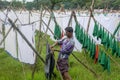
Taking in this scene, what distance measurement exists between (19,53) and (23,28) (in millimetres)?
754

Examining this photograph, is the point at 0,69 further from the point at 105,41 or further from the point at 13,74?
the point at 105,41

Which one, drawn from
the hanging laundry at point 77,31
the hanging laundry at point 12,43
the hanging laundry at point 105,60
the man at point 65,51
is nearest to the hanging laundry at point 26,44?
the hanging laundry at point 12,43

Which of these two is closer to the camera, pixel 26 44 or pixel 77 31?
pixel 26 44

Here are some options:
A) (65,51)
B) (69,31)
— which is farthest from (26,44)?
(69,31)

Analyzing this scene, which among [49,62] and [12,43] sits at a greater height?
[49,62]

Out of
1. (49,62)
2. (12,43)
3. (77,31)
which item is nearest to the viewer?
(49,62)

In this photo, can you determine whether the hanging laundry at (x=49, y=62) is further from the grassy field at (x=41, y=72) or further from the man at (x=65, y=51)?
the grassy field at (x=41, y=72)

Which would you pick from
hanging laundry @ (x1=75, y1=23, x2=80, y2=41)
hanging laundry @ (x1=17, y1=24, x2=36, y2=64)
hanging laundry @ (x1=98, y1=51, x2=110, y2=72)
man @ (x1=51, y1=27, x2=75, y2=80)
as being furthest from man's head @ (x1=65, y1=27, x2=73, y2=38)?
hanging laundry @ (x1=75, y1=23, x2=80, y2=41)

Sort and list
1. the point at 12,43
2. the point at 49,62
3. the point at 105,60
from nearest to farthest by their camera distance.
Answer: the point at 49,62 < the point at 105,60 < the point at 12,43

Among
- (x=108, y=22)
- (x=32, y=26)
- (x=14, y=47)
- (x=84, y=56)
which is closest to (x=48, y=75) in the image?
(x=32, y=26)

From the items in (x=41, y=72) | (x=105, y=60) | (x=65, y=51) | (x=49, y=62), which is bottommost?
(x=41, y=72)

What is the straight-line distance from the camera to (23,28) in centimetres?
798

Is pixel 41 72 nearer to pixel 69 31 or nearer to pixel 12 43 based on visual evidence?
pixel 12 43

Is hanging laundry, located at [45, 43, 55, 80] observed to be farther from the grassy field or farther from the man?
the grassy field
